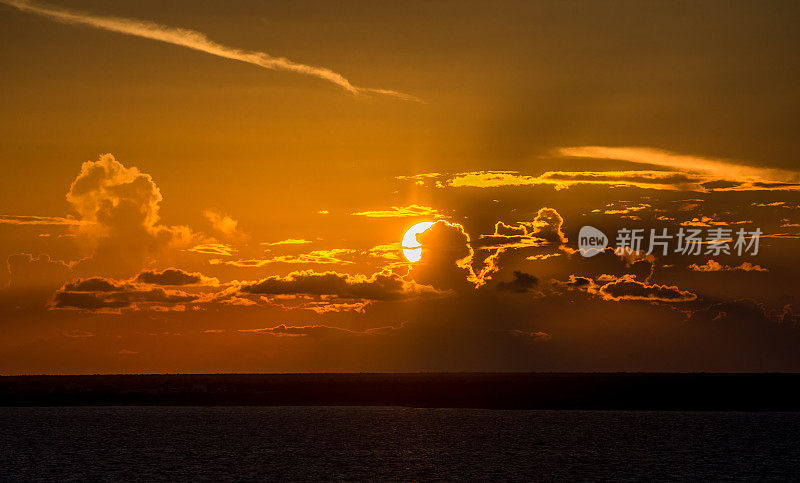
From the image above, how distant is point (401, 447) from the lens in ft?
310

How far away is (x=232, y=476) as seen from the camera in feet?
223

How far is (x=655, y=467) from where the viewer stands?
75.8 metres

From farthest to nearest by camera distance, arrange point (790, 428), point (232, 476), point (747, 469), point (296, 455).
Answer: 1. point (790, 428)
2. point (296, 455)
3. point (747, 469)
4. point (232, 476)

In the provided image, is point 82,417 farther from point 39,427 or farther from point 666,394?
point 666,394

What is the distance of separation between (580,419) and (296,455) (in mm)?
71289

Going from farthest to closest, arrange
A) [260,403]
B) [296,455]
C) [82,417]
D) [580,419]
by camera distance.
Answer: [260,403] < [82,417] < [580,419] < [296,455]

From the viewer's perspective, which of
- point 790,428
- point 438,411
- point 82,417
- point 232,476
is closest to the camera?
point 232,476

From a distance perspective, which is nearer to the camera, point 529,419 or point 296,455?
point 296,455

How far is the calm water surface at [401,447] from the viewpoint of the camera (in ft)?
233

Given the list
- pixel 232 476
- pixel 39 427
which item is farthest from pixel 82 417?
pixel 232 476

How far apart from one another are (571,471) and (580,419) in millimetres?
75164

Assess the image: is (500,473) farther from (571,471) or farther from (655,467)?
(655,467)

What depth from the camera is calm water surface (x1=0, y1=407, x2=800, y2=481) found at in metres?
71.1

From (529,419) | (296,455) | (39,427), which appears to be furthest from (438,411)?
(296,455)
